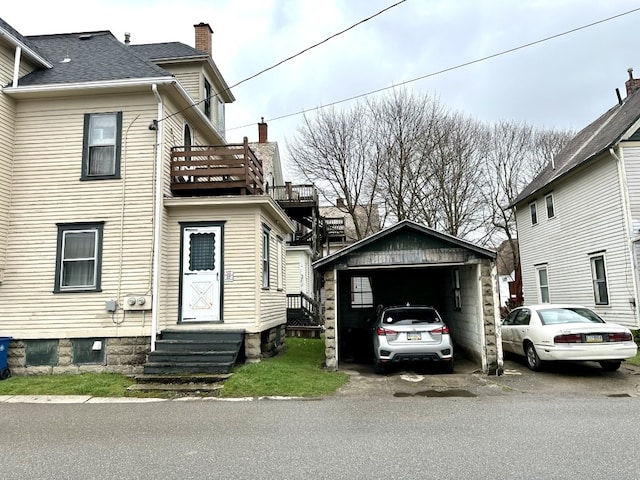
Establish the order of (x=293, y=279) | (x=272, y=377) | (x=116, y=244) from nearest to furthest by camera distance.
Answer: (x=272, y=377) < (x=116, y=244) < (x=293, y=279)

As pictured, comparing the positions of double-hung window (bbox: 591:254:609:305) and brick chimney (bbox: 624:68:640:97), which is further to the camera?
brick chimney (bbox: 624:68:640:97)

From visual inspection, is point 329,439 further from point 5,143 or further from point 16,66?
point 16,66

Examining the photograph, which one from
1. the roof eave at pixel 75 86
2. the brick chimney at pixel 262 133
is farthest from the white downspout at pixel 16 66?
the brick chimney at pixel 262 133

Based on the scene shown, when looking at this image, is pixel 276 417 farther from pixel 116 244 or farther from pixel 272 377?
pixel 116 244

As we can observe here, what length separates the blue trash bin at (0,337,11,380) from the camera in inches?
396

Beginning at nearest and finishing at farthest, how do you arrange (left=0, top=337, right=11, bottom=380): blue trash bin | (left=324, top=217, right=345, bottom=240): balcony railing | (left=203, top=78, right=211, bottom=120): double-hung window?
(left=0, top=337, right=11, bottom=380): blue trash bin, (left=203, top=78, right=211, bottom=120): double-hung window, (left=324, top=217, right=345, bottom=240): balcony railing

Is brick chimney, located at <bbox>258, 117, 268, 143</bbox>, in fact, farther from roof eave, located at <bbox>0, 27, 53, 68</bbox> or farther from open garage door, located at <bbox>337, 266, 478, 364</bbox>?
roof eave, located at <bbox>0, 27, 53, 68</bbox>

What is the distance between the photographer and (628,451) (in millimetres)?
4957

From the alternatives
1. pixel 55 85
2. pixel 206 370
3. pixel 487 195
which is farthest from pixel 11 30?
pixel 487 195

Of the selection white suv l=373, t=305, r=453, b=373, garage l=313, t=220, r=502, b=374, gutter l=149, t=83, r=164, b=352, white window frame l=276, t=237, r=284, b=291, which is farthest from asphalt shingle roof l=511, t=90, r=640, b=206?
gutter l=149, t=83, r=164, b=352

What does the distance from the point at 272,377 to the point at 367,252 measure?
3765mm

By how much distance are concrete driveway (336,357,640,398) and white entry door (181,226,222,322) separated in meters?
3.70

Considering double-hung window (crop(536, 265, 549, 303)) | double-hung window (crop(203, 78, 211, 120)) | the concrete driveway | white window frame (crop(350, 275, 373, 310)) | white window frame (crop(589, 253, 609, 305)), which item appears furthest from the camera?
double-hung window (crop(536, 265, 549, 303))

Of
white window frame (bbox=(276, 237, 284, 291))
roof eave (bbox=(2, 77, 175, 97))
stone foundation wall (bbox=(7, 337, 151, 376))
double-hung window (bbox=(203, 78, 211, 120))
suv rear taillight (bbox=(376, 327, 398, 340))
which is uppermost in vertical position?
double-hung window (bbox=(203, 78, 211, 120))
